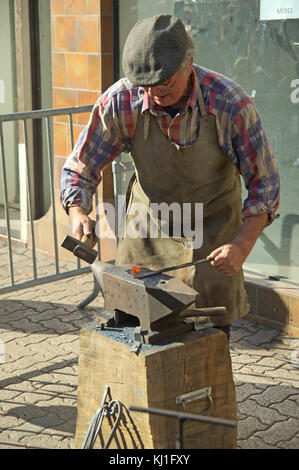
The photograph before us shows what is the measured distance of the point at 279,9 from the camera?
5164 millimetres

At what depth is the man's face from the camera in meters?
3.18

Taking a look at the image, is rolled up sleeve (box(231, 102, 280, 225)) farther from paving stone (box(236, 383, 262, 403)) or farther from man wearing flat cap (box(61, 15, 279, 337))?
paving stone (box(236, 383, 262, 403))

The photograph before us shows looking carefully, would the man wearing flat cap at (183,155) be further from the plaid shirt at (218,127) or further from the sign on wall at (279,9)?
the sign on wall at (279,9)

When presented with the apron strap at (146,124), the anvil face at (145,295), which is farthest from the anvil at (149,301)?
the apron strap at (146,124)

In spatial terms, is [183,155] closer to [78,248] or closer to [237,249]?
[237,249]

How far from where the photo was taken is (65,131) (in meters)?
6.71

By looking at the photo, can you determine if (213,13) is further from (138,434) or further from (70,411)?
(138,434)

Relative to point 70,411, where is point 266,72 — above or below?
above

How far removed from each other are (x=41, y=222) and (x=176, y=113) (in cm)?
393

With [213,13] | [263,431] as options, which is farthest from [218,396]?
[213,13]

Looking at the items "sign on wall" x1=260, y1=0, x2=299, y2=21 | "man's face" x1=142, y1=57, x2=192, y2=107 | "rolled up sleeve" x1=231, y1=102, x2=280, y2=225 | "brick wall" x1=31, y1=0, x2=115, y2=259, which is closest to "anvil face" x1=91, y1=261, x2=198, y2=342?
"rolled up sleeve" x1=231, y1=102, x2=280, y2=225

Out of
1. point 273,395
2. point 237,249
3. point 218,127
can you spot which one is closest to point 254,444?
point 273,395

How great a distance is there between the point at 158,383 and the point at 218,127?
1.12m

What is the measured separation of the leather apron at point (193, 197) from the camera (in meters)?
3.44
